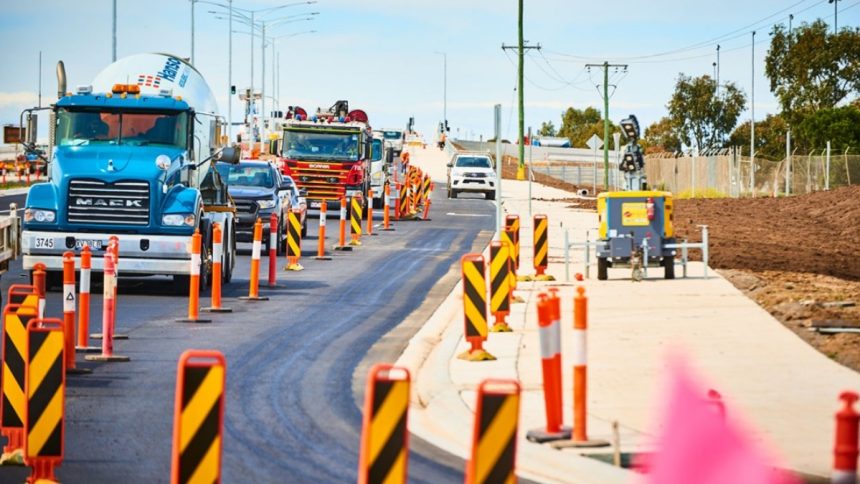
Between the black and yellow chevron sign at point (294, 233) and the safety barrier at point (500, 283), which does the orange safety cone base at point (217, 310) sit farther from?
the black and yellow chevron sign at point (294, 233)

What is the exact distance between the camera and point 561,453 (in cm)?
968

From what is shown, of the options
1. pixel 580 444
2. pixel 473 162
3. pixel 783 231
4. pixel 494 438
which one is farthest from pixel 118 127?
pixel 473 162

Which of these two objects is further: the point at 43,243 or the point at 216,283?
the point at 43,243

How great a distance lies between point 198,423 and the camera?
6711 millimetres

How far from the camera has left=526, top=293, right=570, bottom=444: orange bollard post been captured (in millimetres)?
10086

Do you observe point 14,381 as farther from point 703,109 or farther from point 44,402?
point 703,109

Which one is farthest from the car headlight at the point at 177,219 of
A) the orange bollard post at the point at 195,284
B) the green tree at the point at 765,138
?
the green tree at the point at 765,138

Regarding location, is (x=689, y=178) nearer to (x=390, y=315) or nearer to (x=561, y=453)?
(x=390, y=315)

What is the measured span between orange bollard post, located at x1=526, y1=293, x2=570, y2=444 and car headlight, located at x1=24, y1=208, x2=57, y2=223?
42.3ft

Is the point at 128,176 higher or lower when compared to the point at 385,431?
higher

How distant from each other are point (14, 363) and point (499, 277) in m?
7.48

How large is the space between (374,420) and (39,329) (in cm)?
331

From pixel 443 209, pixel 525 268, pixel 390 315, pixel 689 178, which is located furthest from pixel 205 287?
pixel 689 178

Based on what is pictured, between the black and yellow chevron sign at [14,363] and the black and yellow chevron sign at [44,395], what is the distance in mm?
558
